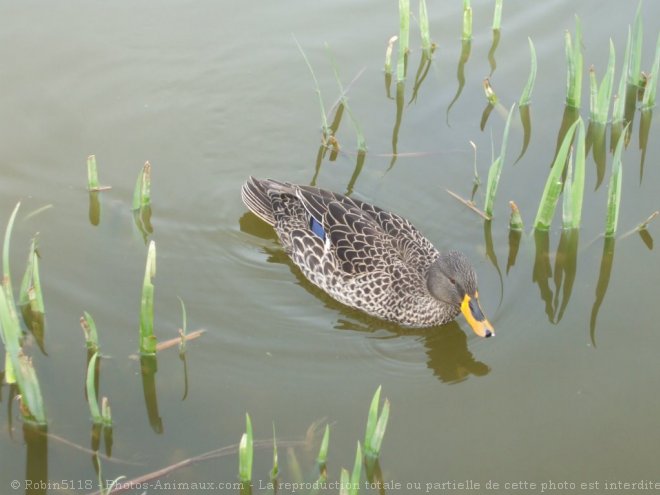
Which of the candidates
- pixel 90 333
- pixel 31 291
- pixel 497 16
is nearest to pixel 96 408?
pixel 90 333

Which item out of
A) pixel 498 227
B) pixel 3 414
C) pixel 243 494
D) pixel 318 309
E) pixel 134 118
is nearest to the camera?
pixel 243 494

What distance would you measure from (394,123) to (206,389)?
346cm

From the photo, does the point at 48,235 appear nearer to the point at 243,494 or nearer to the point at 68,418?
the point at 68,418

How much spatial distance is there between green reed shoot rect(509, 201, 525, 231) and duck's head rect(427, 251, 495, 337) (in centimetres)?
71

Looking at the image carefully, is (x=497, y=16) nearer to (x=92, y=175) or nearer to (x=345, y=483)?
(x=92, y=175)

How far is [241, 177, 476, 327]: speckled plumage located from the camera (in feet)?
23.9

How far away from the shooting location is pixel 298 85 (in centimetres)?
930

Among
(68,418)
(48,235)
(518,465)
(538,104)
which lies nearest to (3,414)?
(68,418)

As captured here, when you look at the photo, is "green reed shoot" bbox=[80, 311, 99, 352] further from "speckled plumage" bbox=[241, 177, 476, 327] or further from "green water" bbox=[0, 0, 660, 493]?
"speckled plumage" bbox=[241, 177, 476, 327]

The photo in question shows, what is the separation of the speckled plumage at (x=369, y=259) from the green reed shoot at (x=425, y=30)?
7.96ft

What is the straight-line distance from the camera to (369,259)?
24.4 feet

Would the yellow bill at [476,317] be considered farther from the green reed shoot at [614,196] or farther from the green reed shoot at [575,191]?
the green reed shoot at [614,196]

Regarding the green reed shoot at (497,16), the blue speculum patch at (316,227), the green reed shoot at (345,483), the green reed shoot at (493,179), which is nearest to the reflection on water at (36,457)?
the green reed shoot at (345,483)

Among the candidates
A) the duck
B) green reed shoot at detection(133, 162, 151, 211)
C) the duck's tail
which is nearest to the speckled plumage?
the duck
